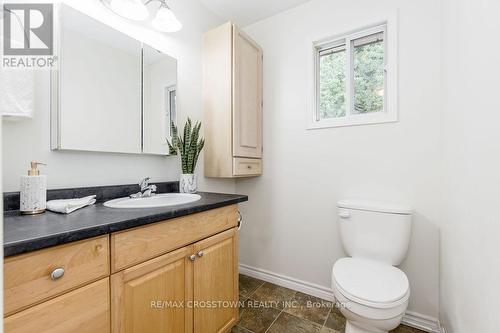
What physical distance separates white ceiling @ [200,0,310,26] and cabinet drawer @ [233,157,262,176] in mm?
1291

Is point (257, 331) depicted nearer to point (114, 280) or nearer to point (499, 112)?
point (114, 280)

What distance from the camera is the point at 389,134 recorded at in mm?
1579

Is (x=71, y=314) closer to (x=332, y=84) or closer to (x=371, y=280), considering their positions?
(x=371, y=280)

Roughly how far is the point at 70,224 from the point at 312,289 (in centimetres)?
175

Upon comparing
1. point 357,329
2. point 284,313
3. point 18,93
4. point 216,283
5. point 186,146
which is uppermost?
point 18,93

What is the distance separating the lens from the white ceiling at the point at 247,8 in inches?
75.8

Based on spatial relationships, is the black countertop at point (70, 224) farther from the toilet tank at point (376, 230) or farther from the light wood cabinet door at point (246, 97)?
the toilet tank at point (376, 230)

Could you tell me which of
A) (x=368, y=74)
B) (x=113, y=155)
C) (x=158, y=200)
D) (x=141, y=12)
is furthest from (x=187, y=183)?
(x=368, y=74)

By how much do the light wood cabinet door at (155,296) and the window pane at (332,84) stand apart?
1.48 meters

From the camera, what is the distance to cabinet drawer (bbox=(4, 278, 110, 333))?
62 centimetres

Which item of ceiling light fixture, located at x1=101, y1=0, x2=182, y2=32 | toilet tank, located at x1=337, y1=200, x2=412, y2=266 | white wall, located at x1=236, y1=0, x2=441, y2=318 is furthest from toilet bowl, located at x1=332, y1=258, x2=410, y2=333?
ceiling light fixture, located at x1=101, y1=0, x2=182, y2=32

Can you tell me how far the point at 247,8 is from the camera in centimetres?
200

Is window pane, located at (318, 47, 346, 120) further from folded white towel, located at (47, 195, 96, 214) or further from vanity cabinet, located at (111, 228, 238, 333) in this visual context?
folded white towel, located at (47, 195, 96, 214)

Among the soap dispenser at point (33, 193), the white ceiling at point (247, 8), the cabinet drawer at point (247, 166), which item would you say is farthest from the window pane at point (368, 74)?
the soap dispenser at point (33, 193)
